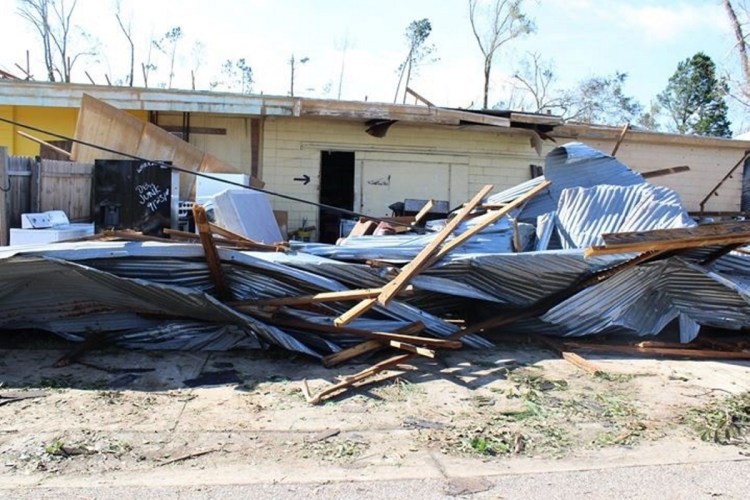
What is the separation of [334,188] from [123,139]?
4.25 m

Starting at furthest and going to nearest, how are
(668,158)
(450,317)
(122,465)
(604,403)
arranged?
(668,158) < (450,317) < (604,403) < (122,465)

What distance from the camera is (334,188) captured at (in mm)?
11992

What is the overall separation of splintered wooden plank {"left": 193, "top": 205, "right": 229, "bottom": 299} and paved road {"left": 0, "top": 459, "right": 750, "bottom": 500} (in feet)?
8.21

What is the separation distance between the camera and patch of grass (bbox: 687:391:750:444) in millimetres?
3886

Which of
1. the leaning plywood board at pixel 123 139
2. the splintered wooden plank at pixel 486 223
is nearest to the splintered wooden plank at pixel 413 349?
the splintered wooden plank at pixel 486 223

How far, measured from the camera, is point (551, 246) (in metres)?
6.69

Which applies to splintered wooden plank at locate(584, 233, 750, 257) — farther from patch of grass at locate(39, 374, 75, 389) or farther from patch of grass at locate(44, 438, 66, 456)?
patch of grass at locate(39, 374, 75, 389)

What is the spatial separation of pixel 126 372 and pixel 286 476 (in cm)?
224

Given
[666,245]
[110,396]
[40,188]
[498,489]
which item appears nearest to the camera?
[498,489]

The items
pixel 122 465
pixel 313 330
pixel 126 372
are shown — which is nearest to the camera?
pixel 122 465

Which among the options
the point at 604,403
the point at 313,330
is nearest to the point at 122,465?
the point at 313,330

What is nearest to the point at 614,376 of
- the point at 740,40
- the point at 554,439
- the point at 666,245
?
the point at 666,245

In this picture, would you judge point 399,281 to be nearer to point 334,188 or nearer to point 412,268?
point 412,268

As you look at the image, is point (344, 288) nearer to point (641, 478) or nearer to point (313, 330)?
point (313, 330)
